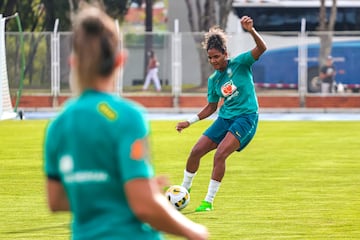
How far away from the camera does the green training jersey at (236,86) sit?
12.2 meters

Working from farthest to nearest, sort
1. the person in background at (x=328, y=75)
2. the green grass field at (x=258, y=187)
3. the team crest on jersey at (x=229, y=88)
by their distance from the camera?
1. the person in background at (x=328, y=75)
2. the team crest on jersey at (x=229, y=88)
3. the green grass field at (x=258, y=187)

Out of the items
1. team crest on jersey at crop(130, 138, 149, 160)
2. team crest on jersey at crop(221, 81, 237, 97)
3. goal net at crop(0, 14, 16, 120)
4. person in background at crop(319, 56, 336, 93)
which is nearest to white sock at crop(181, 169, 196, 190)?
team crest on jersey at crop(221, 81, 237, 97)

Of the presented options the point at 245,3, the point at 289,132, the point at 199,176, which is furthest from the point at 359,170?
the point at 245,3

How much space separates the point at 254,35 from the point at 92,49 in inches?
307

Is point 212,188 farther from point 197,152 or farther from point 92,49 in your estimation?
point 92,49

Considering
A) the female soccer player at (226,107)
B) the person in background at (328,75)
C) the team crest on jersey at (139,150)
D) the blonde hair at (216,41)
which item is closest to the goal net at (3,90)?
the person in background at (328,75)

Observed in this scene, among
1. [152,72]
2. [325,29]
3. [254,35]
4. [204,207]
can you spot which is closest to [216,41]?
[254,35]

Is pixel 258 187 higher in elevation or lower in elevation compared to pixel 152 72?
higher

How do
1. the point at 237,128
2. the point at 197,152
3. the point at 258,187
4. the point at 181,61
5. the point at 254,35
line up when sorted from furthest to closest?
the point at 181,61 < the point at 258,187 < the point at 197,152 < the point at 237,128 < the point at 254,35

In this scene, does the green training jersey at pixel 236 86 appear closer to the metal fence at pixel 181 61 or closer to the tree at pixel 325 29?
the metal fence at pixel 181 61

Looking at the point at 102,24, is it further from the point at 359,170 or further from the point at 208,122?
the point at 208,122

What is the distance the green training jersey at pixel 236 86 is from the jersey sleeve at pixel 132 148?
8.14 metres

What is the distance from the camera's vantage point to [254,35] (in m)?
11.8

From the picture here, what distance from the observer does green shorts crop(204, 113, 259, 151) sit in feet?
39.8
